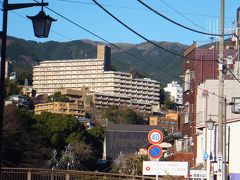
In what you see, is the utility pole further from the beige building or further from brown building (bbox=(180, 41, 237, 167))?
the beige building

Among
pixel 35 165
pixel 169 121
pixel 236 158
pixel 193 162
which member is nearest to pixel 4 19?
pixel 236 158

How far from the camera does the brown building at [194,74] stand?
53.6 meters

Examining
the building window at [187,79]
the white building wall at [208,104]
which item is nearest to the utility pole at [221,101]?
the white building wall at [208,104]

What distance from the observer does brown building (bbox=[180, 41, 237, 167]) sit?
53562mm

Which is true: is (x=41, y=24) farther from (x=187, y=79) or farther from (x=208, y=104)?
(x=187, y=79)

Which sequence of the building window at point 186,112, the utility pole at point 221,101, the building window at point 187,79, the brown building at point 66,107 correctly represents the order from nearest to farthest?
1. the utility pole at point 221,101
2. the building window at point 186,112
3. the building window at point 187,79
4. the brown building at point 66,107

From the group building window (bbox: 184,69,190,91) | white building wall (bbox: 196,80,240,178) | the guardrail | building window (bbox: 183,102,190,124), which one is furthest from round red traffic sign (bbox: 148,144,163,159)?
building window (bbox: 184,69,190,91)

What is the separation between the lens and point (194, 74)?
55844 millimetres

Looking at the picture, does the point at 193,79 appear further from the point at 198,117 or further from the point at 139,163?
the point at 139,163

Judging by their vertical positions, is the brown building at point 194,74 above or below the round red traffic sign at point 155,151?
above

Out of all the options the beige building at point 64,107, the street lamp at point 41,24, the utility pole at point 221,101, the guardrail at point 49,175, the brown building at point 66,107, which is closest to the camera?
the street lamp at point 41,24

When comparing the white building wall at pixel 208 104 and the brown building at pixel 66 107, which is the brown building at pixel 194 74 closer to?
the white building wall at pixel 208 104

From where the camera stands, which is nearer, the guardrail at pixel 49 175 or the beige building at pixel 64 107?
the guardrail at pixel 49 175

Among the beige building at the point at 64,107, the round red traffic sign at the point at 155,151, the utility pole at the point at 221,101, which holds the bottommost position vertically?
the round red traffic sign at the point at 155,151
